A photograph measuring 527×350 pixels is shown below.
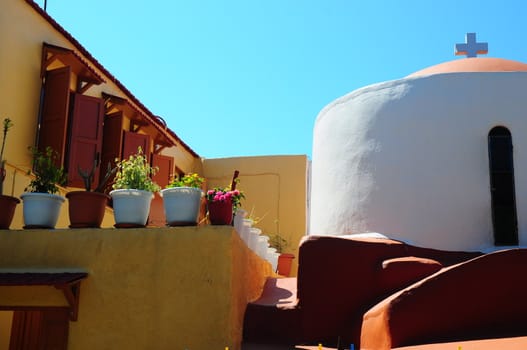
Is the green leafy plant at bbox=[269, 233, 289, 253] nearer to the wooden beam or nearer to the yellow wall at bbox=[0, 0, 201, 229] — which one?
the yellow wall at bbox=[0, 0, 201, 229]

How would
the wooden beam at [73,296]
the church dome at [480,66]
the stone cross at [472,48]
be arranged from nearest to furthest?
the wooden beam at [73,296]
the church dome at [480,66]
the stone cross at [472,48]

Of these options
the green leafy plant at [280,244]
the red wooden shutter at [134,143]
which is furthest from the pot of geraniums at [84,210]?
the green leafy plant at [280,244]

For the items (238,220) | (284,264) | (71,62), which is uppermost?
(71,62)

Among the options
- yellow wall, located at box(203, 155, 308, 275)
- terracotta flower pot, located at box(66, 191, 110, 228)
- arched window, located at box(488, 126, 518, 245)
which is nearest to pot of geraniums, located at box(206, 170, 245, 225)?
terracotta flower pot, located at box(66, 191, 110, 228)

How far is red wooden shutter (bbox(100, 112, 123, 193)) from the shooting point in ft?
44.8

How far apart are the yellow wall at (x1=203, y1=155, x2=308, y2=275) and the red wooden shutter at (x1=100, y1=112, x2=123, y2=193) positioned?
469cm

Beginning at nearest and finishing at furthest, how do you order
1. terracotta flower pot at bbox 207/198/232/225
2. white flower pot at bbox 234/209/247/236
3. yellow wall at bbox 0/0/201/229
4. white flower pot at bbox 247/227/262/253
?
1. terracotta flower pot at bbox 207/198/232/225
2. white flower pot at bbox 234/209/247/236
3. white flower pot at bbox 247/227/262/253
4. yellow wall at bbox 0/0/201/229

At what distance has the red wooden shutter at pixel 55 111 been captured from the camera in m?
11.7

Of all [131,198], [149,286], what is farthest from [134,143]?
[149,286]

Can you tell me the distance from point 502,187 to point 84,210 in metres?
5.80

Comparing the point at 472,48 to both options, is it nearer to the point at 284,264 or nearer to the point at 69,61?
the point at 284,264

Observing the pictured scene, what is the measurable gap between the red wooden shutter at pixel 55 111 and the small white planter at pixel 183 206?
477 centimetres

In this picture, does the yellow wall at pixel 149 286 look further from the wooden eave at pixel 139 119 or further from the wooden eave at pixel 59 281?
the wooden eave at pixel 139 119

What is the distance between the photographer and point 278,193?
17781mm
